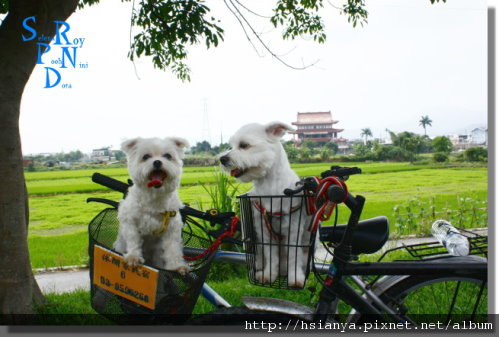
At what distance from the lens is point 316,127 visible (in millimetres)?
3205

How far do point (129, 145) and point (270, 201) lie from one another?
686 mm

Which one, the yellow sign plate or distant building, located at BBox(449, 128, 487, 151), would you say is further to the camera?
distant building, located at BBox(449, 128, 487, 151)

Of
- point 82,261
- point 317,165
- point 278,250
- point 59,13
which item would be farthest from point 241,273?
point 59,13

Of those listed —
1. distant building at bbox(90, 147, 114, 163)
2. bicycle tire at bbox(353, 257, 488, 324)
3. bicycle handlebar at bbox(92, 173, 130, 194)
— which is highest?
distant building at bbox(90, 147, 114, 163)

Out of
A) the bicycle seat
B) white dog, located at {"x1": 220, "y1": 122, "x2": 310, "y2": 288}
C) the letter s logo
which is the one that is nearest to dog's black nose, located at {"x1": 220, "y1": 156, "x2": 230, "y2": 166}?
white dog, located at {"x1": 220, "y1": 122, "x2": 310, "y2": 288}

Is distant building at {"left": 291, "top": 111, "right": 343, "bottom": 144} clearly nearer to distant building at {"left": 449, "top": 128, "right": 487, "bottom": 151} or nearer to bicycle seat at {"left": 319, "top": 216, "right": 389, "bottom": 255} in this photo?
distant building at {"left": 449, "top": 128, "right": 487, "bottom": 151}

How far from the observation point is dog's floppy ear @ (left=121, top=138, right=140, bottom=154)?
187 centimetres

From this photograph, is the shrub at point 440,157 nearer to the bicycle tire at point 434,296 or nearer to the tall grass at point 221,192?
the bicycle tire at point 434,296

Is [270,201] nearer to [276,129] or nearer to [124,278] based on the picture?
[276,129]

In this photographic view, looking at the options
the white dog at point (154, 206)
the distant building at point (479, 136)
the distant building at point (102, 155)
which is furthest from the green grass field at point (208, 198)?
the white dog at point (154, 206)

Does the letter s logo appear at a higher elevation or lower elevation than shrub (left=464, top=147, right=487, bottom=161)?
higher

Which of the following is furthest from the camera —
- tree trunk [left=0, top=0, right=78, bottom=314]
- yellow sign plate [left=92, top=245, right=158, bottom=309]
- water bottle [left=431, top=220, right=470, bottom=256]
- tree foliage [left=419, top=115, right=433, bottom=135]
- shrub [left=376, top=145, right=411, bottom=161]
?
shrub [left=376, top=145, right=411, bottom=161]

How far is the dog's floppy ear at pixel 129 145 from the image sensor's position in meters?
1.87

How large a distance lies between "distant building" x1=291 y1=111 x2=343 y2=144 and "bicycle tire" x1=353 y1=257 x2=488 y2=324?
4.49ft
